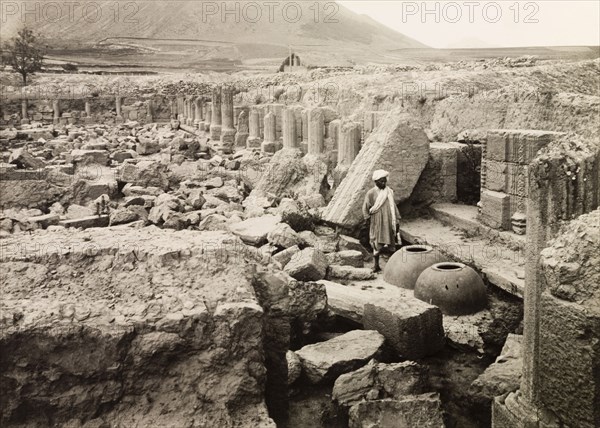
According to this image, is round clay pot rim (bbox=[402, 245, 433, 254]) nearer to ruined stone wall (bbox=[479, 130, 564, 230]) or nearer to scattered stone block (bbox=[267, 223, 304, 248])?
ruined stone wall (bbox=[479, 130, 564, 230])

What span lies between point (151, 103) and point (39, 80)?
54.9 feet

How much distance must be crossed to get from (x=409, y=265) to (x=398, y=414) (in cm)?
367

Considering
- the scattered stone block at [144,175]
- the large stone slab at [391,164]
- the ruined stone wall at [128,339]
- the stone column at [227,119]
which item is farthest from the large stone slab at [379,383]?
the stone column at [227,119]

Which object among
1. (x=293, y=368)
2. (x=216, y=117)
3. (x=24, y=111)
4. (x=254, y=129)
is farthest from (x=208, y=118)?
(x=293, y=368)

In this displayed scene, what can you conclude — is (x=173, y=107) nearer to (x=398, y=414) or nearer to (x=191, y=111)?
(x=191, y=111)

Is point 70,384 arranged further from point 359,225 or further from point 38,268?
point 359,225

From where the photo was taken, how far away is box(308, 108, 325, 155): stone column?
542 inches

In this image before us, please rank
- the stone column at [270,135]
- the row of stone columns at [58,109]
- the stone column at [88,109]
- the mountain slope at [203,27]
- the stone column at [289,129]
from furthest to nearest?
1. the mountain slope at [203,27]
2. the stone column at [88,109]
3. the row of stone columns at [58,109]
4. the stone column at [270,135]
5. the stone column at [289,129]

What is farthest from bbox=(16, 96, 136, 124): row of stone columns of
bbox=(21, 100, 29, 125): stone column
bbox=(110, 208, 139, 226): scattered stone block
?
bbox=(110, 208, 139, 226): scattered stone block

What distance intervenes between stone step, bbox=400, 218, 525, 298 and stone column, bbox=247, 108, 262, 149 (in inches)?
484

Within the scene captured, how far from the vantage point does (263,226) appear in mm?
9625

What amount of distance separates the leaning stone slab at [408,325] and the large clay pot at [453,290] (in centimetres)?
81

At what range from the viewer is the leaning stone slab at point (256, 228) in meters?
9.12

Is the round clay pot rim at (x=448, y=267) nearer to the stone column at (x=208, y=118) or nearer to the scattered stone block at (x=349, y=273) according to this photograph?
the scattered stone block at (x=349, y=273)
